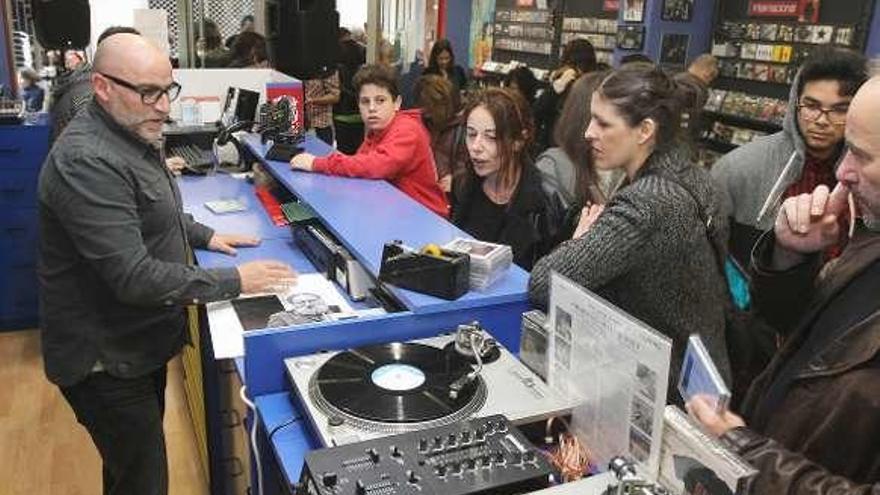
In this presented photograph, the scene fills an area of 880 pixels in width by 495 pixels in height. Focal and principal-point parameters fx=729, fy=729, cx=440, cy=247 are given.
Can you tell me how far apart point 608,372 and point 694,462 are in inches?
10.7

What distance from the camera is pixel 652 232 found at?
68.5 inches

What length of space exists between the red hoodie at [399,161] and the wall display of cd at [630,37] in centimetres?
386

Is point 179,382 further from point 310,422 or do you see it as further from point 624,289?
point 624,289

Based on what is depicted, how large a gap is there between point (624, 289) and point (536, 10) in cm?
790

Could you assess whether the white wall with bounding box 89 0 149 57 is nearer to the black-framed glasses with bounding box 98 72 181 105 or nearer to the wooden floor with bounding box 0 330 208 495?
the wooden floor with bounding box 0 330 208 495

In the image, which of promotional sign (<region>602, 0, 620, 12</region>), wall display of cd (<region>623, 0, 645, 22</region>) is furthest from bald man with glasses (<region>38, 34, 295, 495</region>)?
promotional sign (<region>602, 0, 620, 12</region>)

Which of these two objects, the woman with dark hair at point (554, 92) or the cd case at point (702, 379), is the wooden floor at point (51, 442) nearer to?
the cd case at point (702, 379)

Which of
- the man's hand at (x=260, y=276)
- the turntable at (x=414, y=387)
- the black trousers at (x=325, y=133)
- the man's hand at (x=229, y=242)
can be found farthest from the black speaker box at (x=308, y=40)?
the turntable at (x=414, y=387)

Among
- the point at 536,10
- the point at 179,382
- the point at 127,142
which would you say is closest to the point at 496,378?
the point at 127,142

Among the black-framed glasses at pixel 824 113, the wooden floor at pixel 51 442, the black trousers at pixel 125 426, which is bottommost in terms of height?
the wooden floor at pixel 51 442

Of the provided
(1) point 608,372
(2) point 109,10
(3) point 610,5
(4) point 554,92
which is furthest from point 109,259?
(2) point 109,10

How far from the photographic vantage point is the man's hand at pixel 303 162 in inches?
130

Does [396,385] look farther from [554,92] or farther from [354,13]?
[354,13]

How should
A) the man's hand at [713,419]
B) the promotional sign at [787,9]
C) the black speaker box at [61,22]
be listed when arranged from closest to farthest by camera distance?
1. the man's hand at [713,419]
2. the black speaker box at [61,22]
3. the promotional sign at [787,9]
